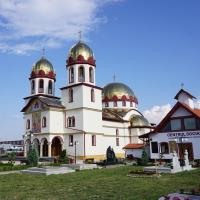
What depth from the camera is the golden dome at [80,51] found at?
42.9m

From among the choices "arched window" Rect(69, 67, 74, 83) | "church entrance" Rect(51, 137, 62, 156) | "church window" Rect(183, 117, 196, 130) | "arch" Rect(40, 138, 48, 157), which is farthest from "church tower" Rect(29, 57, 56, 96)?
"church window" Rect(183, 117, 196, 130)

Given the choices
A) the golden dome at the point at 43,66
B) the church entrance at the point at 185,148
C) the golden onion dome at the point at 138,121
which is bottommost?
the church entrance at the point at 185,148

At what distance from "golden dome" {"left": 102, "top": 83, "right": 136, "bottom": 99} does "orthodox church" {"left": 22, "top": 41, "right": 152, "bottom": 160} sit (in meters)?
7.99

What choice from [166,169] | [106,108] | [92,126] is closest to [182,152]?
[166,169]

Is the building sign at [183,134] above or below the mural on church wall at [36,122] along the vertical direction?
below

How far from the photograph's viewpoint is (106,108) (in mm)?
55000

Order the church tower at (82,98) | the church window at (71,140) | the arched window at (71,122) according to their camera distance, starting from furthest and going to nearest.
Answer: the arched window at (71,122) < the church window at (71,140) < the church tower at (82,98)

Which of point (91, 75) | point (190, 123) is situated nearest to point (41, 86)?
point (91, 75)

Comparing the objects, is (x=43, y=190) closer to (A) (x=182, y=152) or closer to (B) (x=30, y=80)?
(A) (x=182, y=152)

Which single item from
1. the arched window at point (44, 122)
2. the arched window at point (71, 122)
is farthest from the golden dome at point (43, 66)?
the arched window at point (71, 122)

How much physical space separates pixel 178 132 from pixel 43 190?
2090 centimetres

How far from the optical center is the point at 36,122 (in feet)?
140

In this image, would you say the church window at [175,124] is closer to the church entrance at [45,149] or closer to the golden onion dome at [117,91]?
the church entrance at [45,149]

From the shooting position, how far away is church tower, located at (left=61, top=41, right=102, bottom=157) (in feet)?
133
